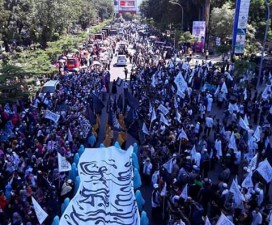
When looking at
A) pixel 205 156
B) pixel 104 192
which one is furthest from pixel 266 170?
pixel 104 192

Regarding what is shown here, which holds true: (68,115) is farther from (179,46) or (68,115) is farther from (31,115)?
(179,46)

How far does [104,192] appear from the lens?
10.8 m

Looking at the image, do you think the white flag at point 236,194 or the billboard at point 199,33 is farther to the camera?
the billboard at point 199,33

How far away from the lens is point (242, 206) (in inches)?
400

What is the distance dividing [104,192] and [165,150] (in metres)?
3.62

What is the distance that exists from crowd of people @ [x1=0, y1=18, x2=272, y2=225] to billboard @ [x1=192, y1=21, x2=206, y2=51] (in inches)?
878

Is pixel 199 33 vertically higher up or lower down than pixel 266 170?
lower down

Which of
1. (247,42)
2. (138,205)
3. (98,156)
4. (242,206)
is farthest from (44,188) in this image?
(247,42)

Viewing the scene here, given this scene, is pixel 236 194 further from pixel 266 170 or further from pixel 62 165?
pixel 62 165

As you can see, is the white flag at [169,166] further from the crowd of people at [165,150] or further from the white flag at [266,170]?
the white flag at [266,170]

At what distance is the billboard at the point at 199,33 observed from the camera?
144 ft

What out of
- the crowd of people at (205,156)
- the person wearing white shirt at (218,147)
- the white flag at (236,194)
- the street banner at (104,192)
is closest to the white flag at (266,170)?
the crowd of people at (205,156)

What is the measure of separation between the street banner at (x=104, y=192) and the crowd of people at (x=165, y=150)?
647 millimetres

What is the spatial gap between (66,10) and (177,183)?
34592 mm
